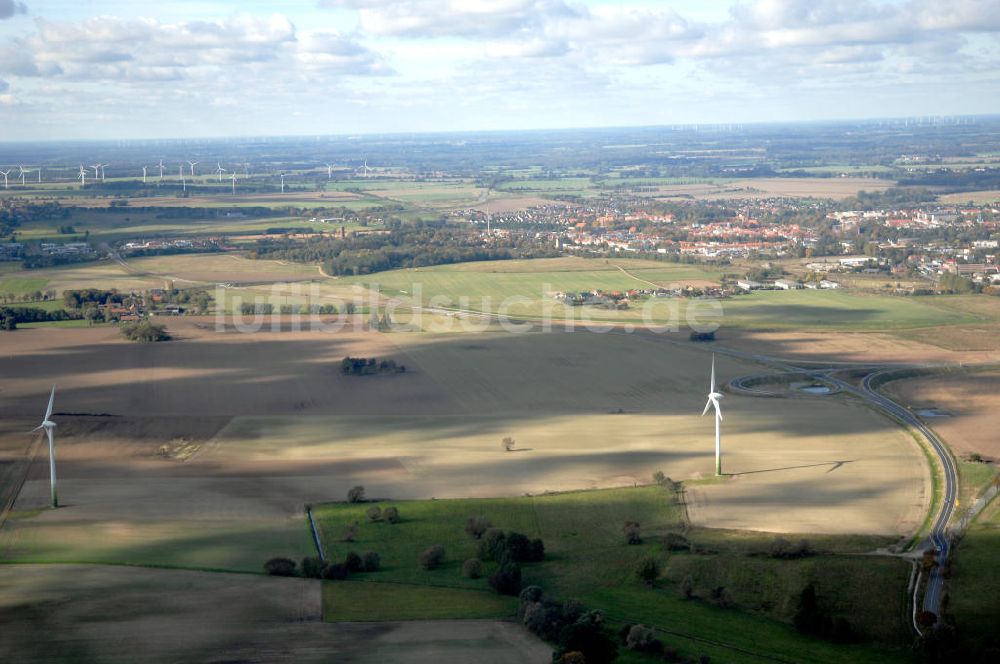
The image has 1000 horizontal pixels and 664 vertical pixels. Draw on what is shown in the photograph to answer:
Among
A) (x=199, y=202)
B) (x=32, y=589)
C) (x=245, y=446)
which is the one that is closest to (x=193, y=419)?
(x=245, y=446)

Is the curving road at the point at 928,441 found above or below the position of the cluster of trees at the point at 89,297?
below

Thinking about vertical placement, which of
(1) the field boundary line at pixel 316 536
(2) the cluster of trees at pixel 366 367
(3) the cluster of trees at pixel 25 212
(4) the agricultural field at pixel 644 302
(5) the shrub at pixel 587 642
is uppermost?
(3) the cluster of trees at pixel 25 212

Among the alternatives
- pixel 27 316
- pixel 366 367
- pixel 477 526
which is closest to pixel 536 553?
pixel 477 526

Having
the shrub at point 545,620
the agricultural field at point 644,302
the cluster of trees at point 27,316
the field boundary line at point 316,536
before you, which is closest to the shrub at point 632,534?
the shrub at point 545,620

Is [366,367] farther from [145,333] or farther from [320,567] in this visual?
[320,567]

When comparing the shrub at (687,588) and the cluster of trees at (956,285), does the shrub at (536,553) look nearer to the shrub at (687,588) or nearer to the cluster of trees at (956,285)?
the shrub at (687,588)

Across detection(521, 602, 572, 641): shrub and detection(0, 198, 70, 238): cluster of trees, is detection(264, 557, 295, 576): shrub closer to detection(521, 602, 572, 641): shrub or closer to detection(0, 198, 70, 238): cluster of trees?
detection(521, 602, 572, 641): shrub

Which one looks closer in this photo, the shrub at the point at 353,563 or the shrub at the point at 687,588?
the shrub at the point at 687,588
